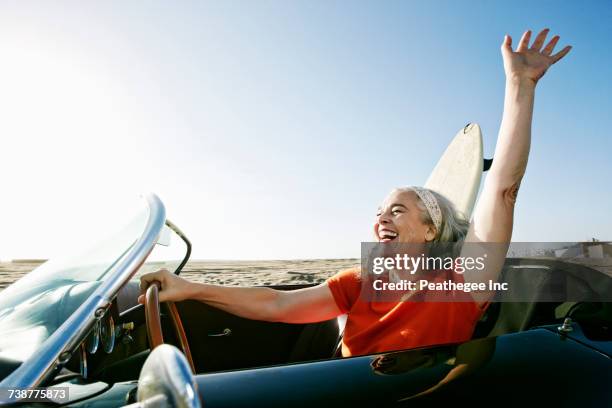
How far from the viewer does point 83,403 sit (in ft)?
3.08

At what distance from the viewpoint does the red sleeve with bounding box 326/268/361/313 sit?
1996 mm

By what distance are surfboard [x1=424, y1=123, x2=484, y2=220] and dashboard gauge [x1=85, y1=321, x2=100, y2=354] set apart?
93.4 inches

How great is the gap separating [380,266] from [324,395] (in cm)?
105

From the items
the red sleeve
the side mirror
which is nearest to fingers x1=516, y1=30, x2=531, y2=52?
the red sleeve

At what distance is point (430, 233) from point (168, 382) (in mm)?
1581

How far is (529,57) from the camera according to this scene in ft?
5.97

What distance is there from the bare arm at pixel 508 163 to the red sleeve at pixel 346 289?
52 centimetres

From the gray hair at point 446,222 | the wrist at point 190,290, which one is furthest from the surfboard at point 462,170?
the wrist at point 190,290

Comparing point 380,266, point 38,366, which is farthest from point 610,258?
point 38,366

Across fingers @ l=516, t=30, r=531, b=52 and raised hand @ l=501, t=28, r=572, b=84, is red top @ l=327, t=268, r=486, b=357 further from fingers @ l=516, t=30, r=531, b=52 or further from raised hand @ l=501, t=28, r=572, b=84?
fingers @ l=516, t=30, r=531, b=52

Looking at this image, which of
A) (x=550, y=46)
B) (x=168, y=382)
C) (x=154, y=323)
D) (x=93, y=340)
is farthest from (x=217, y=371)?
(x=550, y=46)

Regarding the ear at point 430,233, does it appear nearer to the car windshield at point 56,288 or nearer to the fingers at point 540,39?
the fingers at point 540,39

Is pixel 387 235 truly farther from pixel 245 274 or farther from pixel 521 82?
pixel 245 274

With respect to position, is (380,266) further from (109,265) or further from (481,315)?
(109,265)
